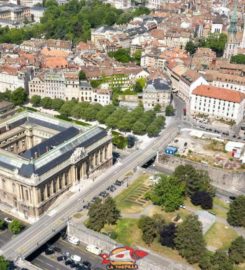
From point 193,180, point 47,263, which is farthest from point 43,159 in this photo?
point 193,180

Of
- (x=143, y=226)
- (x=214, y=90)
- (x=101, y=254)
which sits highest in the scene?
(x=214, y=90)

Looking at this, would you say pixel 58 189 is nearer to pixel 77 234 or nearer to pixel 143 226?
pixel 77 234

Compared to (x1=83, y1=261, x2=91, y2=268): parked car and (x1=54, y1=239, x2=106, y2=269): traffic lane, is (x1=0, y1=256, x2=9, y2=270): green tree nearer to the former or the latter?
(x1=54, y1=239, x2=106, y2=269): traffic lane

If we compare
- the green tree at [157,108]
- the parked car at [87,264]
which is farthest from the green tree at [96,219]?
the green tree at [157,108]

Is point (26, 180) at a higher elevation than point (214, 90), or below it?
below

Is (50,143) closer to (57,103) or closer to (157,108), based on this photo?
(57,103)

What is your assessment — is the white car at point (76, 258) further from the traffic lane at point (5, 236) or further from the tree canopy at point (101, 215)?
the traffic lane at point (5, 236)

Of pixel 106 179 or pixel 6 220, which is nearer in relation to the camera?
pixel 6 220

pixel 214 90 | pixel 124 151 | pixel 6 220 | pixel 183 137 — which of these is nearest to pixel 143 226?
pixel 6 220
